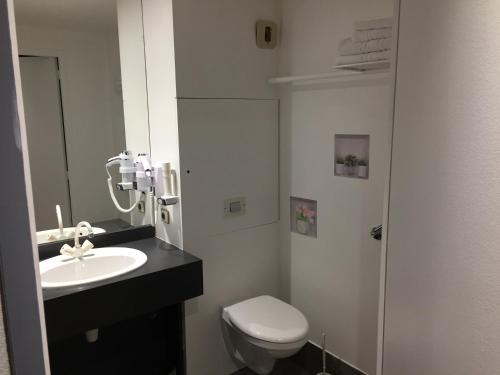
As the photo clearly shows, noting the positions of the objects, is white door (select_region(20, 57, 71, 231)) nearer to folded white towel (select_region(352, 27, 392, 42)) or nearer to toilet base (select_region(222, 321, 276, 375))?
toilet base (select_region(222, 321, 276, 375))

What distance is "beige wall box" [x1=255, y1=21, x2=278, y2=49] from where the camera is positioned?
236 centimetres

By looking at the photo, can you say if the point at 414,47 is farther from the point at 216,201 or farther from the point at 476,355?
the point at 216,201

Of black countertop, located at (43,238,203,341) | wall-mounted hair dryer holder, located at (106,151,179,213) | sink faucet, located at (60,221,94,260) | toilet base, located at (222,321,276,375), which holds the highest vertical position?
wall-mounted hair dryer holder, located at (106,151,179,213)

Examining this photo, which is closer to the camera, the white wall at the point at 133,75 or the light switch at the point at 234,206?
the white wall at the point at 133,75

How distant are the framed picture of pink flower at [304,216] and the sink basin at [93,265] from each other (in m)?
0.92

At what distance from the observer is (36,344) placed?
21.0 inches

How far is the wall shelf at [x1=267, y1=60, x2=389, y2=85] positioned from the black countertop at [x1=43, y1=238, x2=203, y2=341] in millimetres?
1081

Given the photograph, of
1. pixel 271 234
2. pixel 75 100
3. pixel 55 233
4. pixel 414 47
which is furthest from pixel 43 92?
pixel 414 47

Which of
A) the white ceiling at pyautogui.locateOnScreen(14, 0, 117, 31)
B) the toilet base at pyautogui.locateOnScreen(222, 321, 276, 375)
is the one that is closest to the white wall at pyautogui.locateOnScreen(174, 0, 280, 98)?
the white ceiling at pyautogui.locateOnScreen(14, 0, 117, 31)

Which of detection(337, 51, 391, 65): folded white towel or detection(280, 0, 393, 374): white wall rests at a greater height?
detection(337, 51, 391, 65): folded white towel

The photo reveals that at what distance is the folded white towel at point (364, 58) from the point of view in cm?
183

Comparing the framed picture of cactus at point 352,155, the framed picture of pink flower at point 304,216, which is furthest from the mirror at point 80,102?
the framed picture of cactus at point 352,155

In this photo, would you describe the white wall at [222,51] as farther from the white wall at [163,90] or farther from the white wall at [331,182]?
the white wall at [331,182]

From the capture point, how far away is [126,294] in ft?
5.92
